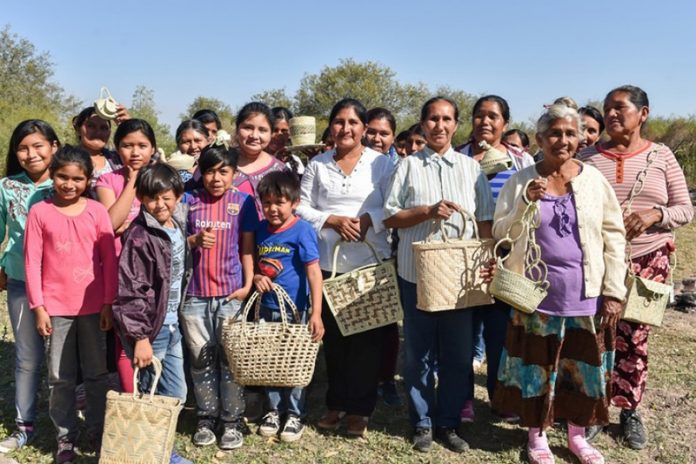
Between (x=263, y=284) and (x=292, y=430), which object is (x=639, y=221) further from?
(x=292, y=430)

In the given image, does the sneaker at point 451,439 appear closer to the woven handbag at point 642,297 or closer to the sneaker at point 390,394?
the sneaker at point 390,394

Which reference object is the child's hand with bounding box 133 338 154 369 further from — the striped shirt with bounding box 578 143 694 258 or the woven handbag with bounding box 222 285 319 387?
the striped shirt with bounding box 578 143 694 258

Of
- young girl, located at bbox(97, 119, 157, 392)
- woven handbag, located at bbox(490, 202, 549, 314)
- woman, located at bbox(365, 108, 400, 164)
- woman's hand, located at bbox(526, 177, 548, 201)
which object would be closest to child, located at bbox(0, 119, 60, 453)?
young girl, located at bbox(97, 119, 157, 392)

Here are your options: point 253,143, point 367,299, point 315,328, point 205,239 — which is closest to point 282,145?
point 253,143

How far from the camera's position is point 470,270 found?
2.98 meters

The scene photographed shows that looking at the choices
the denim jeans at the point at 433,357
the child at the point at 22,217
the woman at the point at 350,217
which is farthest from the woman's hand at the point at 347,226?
the child at the point at 22,217

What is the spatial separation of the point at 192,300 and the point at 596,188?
2176mm

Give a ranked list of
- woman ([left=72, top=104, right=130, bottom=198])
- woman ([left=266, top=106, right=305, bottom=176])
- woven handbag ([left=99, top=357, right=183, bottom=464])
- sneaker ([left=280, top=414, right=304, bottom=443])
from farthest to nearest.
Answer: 1. woman ([left=266, top=106, right=305, bottom=176])
2. woman ([left=72, top=104, right=130, bottom=198])
3. sneaker ([left=280, top=414, right=304, bottom=443])
4. woven handbag ([left=99, top=357, right=183, bottom=464])

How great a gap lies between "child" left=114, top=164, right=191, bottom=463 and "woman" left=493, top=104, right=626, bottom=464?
1.68m

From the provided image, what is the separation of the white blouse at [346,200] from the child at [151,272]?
2.51 ft

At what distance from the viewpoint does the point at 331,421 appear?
355cm

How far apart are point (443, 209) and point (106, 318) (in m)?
1.80

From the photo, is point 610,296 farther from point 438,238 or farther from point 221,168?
point 221,168

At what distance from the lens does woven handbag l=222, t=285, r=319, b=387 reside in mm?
2977
